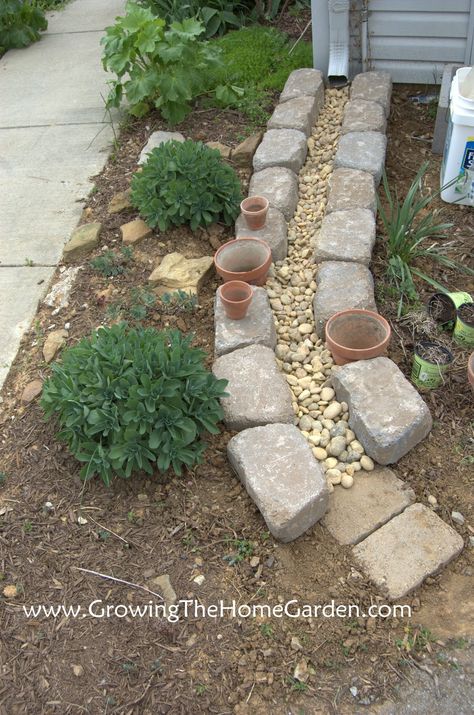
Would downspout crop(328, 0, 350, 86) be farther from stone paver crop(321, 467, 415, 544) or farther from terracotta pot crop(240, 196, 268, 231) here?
stone paver crop(321, 467, 415, 544)

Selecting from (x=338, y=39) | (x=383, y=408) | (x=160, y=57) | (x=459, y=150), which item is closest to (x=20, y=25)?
(x=160, y=57)

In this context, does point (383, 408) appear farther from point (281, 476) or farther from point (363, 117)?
point (363, 117)

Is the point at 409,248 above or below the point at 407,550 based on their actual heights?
above

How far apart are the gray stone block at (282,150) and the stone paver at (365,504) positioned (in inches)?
80.7

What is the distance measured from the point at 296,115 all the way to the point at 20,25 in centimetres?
297

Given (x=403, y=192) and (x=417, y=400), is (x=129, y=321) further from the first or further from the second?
(x=403, y=192)

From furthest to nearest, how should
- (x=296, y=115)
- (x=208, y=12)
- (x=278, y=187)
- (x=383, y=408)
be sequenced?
(x=208, y=12), (x=296, y=115), (x=278, y=187), (x=383, y=408)

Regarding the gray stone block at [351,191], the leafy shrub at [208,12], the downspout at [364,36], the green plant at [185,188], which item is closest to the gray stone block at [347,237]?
the gray stone block at [351,191]

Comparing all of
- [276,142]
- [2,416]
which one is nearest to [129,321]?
[2,416]

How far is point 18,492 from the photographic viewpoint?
97.3 inches

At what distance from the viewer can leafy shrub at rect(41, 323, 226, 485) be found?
2.31 metres

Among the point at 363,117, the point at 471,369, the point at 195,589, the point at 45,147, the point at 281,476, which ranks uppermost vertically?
the point at 363,117

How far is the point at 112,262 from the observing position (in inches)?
133

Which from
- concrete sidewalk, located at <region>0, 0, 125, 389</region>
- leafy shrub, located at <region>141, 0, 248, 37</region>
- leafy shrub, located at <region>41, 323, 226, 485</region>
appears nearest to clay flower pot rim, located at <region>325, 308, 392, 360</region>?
leafy shrub, located at <region>41, 323, 226, 485</region>
